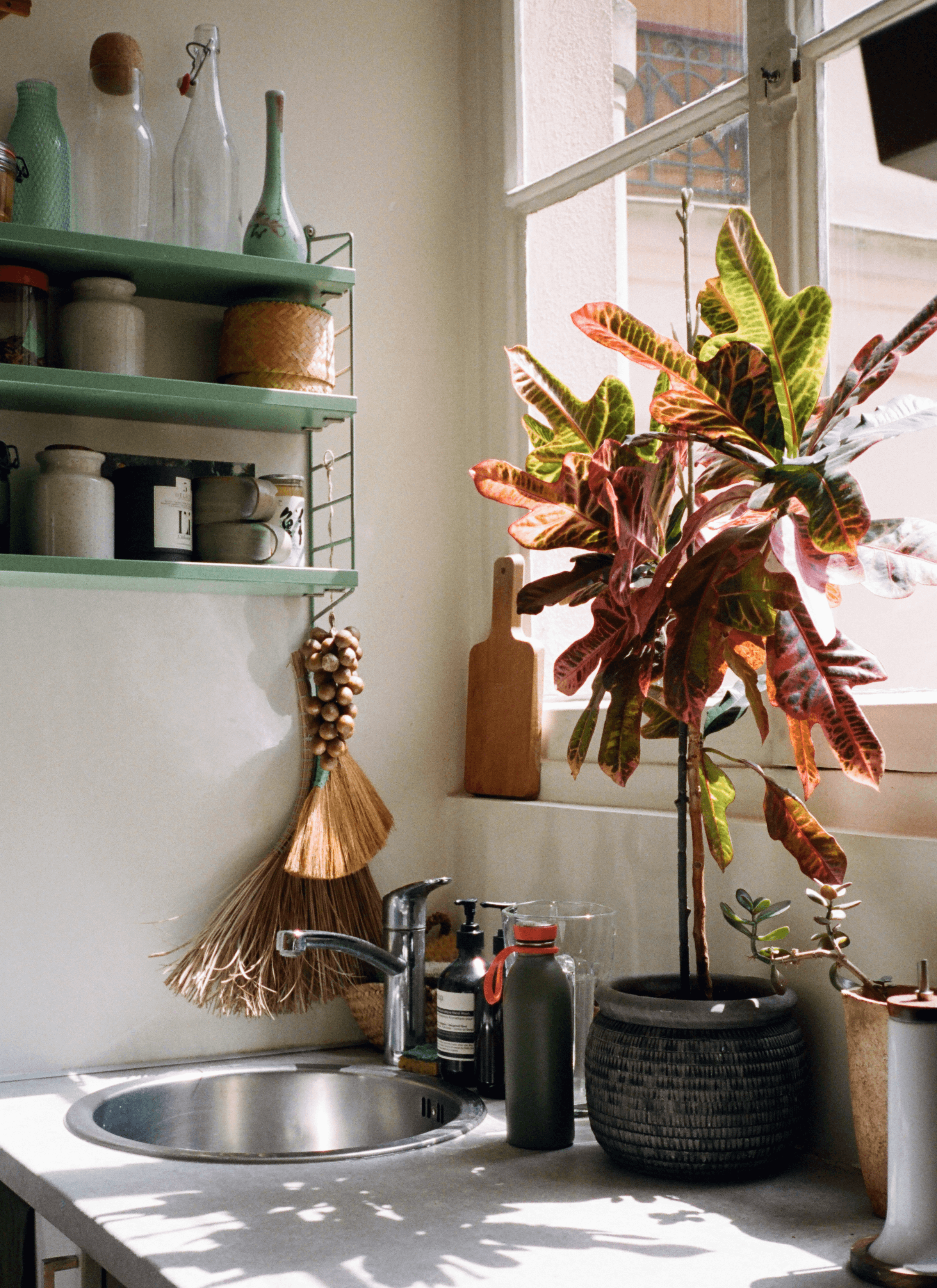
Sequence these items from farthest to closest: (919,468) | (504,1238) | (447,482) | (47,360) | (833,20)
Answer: (447,482) → (47,360) → (833,20) → (919,468) → (504,1238)

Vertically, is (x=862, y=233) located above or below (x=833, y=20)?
below

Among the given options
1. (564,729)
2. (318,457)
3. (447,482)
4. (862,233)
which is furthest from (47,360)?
(862,233)

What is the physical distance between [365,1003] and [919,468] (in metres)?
1.01

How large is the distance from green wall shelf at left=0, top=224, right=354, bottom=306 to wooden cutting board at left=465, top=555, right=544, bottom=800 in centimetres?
47

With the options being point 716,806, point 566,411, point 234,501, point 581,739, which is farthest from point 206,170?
point 716,806

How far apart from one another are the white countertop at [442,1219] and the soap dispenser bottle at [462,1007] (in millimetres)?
160

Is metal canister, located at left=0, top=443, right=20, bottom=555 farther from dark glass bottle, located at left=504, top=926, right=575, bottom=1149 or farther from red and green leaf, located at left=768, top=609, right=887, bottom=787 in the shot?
red and green leaf, located at left=768, top=609, right=887, bottom=787

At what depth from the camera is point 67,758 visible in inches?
69.4

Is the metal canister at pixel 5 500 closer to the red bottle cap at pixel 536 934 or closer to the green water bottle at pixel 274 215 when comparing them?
the green water bottle at pixel 274 215

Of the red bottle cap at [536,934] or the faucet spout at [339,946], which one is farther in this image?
the faucet spout at [339,946]

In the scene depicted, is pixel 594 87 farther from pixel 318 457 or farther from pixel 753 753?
pixel 753 753

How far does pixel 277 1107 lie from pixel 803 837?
894 mm

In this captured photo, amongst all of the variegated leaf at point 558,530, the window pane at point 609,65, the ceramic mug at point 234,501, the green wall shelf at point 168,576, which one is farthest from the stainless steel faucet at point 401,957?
the window pane at point 609,65

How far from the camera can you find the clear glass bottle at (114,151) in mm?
1722
